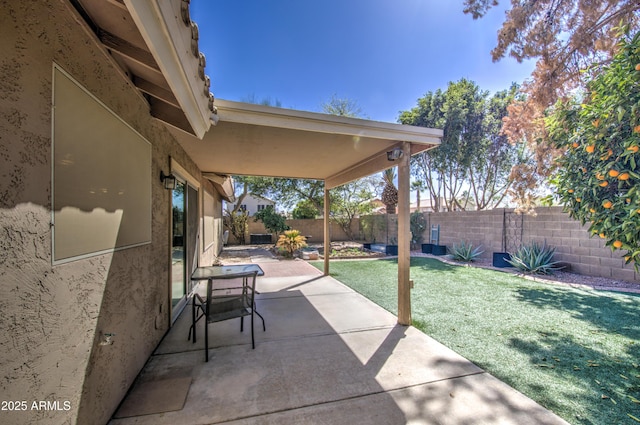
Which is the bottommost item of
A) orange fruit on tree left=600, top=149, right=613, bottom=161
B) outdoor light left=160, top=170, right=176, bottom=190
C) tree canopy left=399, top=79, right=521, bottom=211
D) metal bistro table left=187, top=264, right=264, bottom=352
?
metal bistro table left=187, top=264, right=264, bottom=352

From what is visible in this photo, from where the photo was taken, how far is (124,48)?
2098 mm

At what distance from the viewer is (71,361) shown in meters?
1.69

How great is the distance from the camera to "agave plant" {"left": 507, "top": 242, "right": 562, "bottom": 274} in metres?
7.59

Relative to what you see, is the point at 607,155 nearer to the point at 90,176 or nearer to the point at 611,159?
the point at 611,159

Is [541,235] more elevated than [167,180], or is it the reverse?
[167,180]

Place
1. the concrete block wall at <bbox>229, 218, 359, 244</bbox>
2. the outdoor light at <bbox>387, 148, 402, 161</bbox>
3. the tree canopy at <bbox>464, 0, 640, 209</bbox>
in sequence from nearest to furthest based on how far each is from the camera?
the outdoor light at <bbox>387, 148, 402, 161</bbox> < the tree canopy at <bbox>464, 0, 640, 209</bbox> < the concrete block wall at <bbox>229, 218, 359, 244</bbox>

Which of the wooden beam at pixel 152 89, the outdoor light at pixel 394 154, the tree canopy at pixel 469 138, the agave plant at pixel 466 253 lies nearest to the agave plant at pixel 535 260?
the agave plant at pixel 466 253

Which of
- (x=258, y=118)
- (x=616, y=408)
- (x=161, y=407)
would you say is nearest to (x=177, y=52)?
(x=258, y=118)

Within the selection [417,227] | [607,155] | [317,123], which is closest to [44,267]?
[317,123]

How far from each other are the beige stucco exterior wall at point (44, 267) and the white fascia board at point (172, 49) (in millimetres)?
532

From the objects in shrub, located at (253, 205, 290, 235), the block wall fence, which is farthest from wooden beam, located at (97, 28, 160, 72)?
shrub, located at (253, 205, 290, 235)

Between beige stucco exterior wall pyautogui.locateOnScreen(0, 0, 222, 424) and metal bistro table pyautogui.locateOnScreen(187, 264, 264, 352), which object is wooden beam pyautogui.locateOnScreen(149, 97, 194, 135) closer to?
beige stucco exterior wall pyautogui.locateOnScreen(0, 0, 222, 424)

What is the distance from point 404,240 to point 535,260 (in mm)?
5786

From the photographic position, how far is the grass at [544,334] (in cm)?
254
